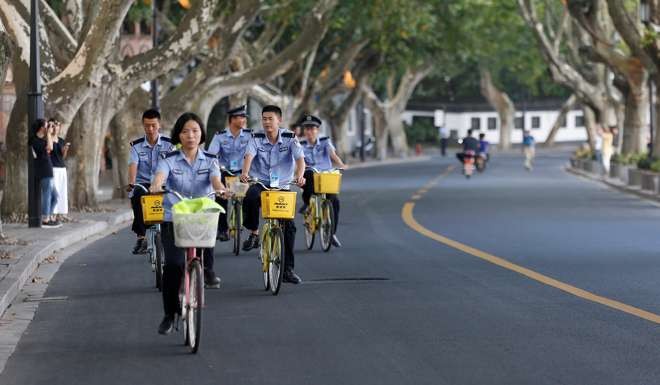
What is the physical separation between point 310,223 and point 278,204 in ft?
18.1

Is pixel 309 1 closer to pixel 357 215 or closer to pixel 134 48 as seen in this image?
pixel 134 48

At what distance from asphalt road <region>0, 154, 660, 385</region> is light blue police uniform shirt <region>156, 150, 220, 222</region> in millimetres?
1127

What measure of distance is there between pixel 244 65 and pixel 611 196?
625 inches

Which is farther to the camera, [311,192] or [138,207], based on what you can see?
[311,192]

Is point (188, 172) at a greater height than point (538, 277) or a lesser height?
greater

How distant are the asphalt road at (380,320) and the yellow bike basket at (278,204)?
2.46 ft

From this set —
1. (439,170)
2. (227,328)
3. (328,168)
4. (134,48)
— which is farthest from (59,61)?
(439,170)

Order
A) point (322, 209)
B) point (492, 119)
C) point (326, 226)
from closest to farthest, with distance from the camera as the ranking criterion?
point (326, 226)
point (322, 209)
point (492, 119)

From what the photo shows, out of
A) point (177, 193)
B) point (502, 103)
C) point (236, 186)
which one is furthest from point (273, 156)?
point (502, 103)

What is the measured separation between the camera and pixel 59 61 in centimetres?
2939

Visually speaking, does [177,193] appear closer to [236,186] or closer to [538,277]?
[538,277]

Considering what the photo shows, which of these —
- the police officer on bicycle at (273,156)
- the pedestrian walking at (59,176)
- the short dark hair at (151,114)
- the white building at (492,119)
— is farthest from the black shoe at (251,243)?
the white building at (492,119)

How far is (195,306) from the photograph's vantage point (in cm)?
1096

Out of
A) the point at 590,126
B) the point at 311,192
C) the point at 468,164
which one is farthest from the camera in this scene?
the point at 590,126
